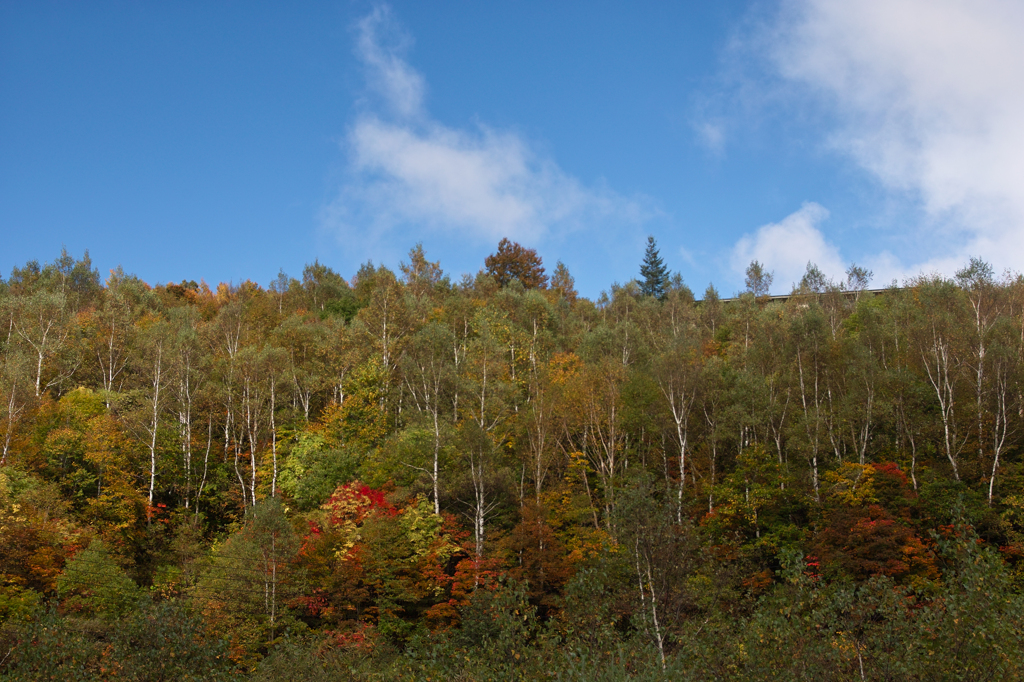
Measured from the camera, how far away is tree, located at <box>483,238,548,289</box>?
3273 inches

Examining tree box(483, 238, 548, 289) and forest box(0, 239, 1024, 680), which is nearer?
forest box(0, 239, 1024, 680)

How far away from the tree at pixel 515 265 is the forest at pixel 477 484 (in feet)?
82.2

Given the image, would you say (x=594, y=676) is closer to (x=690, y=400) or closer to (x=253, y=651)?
(x=253, y=651)

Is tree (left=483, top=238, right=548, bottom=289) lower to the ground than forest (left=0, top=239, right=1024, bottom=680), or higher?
higher

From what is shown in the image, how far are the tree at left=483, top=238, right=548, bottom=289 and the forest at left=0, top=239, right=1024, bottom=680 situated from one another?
2506cm

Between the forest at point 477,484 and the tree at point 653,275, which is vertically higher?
the tree at point 653,275

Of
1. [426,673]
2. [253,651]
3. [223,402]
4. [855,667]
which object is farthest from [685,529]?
[223,402]

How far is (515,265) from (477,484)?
167ft

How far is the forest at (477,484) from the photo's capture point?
63.6 feet

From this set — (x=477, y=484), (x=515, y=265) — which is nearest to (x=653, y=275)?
(x=515, y=265)

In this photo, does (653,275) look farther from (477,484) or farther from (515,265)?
(477,484)

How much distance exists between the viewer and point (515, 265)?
84125 mm

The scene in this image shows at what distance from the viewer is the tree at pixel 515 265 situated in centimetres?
8312

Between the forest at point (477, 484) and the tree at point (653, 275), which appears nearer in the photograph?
the forest at point (477, 484)
